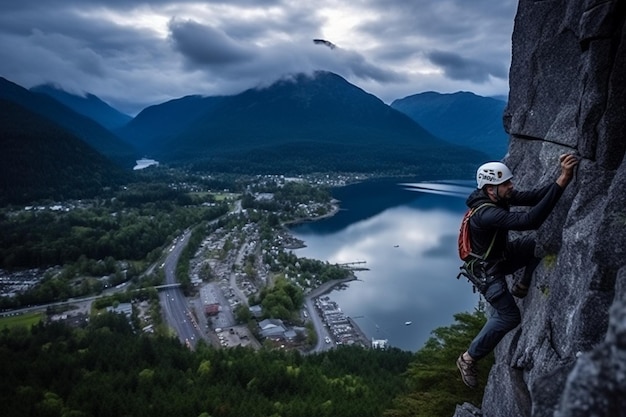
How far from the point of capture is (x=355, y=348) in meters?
23.9

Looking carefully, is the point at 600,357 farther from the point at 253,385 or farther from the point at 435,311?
the point at 435,311

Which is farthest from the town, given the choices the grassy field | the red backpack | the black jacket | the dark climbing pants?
the black jacket

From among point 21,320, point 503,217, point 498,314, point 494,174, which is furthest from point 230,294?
point 503,217

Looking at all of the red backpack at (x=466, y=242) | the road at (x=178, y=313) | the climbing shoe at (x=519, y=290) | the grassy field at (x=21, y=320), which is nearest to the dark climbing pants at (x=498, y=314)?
the red backpack at (x=466, y=242)

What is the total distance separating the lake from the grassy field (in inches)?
823

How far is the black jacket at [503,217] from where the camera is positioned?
13.2ft

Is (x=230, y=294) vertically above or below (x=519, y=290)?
below

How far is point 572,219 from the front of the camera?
408cm

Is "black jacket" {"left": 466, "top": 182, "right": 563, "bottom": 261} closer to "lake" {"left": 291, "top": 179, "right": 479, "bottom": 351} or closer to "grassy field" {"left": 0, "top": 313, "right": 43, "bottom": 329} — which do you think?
"lake" {"left": 291, "top": 179, "right": 479, "bottom": 351}

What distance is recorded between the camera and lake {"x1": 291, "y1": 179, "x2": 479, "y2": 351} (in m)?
29.8

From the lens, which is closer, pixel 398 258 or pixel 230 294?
pixel 230 294

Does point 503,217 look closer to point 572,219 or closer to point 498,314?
point 572,219

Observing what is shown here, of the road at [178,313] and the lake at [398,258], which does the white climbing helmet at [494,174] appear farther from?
the road at [178,313]

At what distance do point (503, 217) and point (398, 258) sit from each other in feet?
140
